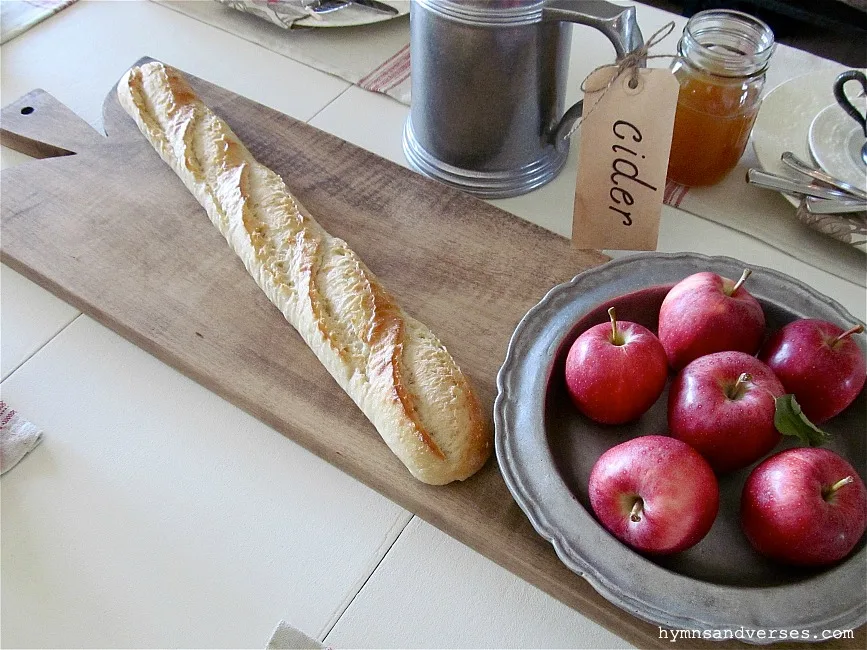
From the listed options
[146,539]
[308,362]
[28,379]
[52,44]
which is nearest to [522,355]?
[308,362]

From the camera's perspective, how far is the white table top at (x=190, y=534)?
0.70 metres

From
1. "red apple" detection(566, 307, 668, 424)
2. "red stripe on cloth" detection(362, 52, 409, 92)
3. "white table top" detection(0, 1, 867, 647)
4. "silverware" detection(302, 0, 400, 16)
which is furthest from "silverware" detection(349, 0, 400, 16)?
"red apple" detection(566, 307, 668, 424)

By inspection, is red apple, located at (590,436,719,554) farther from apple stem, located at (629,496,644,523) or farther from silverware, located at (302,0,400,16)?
silverware, located at (302,0,400,16)

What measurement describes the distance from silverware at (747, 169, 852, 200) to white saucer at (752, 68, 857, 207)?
0.04 feet

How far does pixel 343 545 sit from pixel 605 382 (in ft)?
1.01

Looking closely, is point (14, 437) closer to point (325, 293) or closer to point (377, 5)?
point (325, 293)

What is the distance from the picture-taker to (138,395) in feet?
2.85

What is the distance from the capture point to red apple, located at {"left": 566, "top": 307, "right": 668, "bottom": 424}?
0.71 metres

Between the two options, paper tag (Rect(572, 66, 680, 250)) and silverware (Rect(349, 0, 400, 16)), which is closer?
paper tag (Rect(572, 66, 680, 250))

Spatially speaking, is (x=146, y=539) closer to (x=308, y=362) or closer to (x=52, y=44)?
(x=308, y=362)

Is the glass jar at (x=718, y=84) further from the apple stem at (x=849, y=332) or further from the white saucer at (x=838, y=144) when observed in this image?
the apple stem at (x=849, y=332)

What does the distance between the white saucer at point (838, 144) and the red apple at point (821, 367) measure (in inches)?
15.2

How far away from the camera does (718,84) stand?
951 mm

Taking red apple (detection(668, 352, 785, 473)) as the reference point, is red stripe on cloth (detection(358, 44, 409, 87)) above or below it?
below
